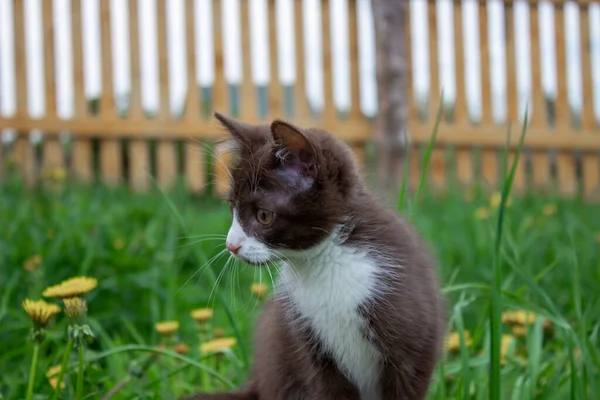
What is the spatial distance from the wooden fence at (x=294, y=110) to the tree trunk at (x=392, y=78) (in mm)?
379

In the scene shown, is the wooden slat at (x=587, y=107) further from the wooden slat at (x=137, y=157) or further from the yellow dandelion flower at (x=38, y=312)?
the yellow dandelion flower at (x=38, y=312)

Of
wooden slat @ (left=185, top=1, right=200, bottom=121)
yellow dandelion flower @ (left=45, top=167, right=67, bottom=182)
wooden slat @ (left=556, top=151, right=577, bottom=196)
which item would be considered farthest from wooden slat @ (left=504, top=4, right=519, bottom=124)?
yellow dandelion flower @ (left=45, top=167, right=67, bottom=182)

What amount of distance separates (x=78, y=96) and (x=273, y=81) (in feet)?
5.46

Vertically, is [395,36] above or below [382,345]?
above

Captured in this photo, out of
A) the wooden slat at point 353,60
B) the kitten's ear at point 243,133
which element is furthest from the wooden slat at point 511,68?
the kitten's ear at point 243,133

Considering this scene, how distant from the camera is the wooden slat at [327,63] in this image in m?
6.49

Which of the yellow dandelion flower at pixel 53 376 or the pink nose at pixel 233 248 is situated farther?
the yellow dandelion flower at pixel 53 376

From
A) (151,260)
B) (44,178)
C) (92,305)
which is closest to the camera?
(92,305)

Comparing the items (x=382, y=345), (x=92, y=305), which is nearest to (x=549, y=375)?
(x=382, y=345)

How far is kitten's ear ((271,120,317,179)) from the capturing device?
4.80ft

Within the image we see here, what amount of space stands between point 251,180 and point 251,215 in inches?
3.0

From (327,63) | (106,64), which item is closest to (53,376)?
(106,64)

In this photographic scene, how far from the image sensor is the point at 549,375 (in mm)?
1860

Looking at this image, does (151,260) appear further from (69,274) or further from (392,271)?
(392,271)
